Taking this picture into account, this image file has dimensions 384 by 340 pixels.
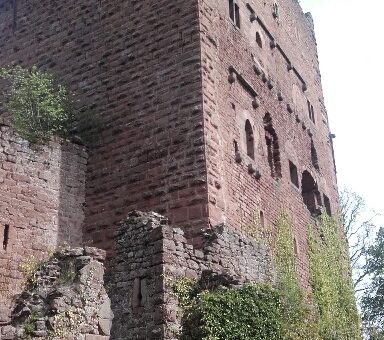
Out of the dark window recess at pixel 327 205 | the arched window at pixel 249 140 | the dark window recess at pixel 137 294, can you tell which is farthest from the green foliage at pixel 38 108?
the dark window recess at pixel 327 205

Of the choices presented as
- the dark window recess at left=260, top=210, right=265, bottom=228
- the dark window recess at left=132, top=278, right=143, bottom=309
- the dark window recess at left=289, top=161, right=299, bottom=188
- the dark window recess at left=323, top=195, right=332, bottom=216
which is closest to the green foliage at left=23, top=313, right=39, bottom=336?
the dark window recess at left=132, top=278, right=143, bottom=309

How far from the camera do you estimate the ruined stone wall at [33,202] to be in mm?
10789

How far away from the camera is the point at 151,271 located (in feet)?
29.9

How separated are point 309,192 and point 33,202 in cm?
1009

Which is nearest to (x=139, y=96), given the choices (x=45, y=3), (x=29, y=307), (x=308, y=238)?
(x=45, y=3)

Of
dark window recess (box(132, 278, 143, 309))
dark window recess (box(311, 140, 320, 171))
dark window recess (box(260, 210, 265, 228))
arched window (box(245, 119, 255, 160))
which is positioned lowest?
dark window recess (box(132, 278, 143, 309))

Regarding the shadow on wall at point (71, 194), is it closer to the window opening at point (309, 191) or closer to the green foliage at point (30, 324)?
the green foliage at point (30, 324)

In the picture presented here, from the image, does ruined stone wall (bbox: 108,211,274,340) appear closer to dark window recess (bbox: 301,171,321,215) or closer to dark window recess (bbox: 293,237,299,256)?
dark window recess (bbox: 293,237,299,256)

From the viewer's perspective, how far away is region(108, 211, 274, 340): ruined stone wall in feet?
28.9

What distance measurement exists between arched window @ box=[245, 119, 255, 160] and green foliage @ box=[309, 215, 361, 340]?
3.96 meters

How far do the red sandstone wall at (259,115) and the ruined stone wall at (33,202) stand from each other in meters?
2.86

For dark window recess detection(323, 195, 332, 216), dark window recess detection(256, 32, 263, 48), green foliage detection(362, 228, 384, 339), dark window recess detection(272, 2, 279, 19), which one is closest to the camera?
dark window recess detection(256, 32, 263, 48)

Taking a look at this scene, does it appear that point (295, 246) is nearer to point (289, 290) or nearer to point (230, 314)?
point (289, 290)

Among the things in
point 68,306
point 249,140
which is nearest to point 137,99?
point 249,140
